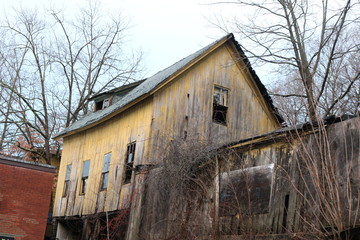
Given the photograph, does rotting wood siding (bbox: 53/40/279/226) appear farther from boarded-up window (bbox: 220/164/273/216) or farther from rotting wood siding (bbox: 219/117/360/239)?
rotting wood siding (bbox: 219/117/360/239)

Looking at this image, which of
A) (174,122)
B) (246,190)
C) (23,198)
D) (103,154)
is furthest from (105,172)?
(246,190)

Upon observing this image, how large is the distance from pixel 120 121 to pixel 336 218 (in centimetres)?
1340

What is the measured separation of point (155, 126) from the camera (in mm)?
18781

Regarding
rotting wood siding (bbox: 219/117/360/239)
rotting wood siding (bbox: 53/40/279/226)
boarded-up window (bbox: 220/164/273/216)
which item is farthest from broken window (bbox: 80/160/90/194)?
rotting wood siding (bbox: 219/117/360/239)

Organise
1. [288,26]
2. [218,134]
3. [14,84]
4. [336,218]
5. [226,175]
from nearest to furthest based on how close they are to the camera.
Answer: [336,218]
[226,175]
[288,26]
[218,134]
[14,84]

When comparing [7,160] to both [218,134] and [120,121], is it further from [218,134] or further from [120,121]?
[218,134]

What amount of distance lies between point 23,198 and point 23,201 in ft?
0.42

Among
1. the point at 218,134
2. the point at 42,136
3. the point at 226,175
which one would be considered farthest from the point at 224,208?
the point at 42,136

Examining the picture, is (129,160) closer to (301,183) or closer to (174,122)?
(174,122)

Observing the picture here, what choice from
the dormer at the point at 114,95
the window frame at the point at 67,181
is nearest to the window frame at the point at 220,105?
the dormer at the point at 114,95

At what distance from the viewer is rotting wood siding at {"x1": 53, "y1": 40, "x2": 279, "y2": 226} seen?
61.9ft

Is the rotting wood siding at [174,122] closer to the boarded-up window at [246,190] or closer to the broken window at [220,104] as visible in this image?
the broken window at [220,104]

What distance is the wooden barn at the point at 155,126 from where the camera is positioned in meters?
18.3

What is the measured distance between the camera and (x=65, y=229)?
24547mm
